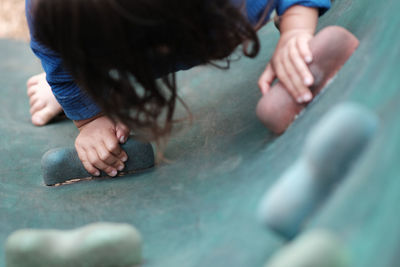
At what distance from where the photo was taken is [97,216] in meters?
0.84

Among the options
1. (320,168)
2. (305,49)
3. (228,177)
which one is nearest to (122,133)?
(228,177)

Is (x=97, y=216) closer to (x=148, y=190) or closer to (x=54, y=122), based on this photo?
(x=148, y=190)

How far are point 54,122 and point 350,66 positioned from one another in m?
0.79

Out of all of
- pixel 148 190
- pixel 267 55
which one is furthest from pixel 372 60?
pixel 267 55

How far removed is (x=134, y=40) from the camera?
720 millimetres

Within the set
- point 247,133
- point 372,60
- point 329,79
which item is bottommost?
point 247,133

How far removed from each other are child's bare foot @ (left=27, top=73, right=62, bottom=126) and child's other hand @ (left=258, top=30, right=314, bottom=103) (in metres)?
0.61

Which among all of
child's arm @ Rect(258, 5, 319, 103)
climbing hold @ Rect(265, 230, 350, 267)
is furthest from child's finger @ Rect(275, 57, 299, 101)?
climbing hold @ Rect(265, 230, 350, 267)

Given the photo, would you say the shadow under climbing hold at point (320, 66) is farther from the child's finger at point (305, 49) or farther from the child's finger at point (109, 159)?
the child's finger at point (109, 159)

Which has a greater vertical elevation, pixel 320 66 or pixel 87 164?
pixel 320 66

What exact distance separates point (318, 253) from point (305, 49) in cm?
50

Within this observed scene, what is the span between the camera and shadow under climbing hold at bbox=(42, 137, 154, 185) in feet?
3.17

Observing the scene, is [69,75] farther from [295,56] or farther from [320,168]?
[320,168]

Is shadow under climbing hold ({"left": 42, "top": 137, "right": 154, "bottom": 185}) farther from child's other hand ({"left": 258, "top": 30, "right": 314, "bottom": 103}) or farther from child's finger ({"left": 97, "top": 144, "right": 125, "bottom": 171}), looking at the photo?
child's other hand ({"left": 258, "top": 30, "right": 314, "bottom": 103})
